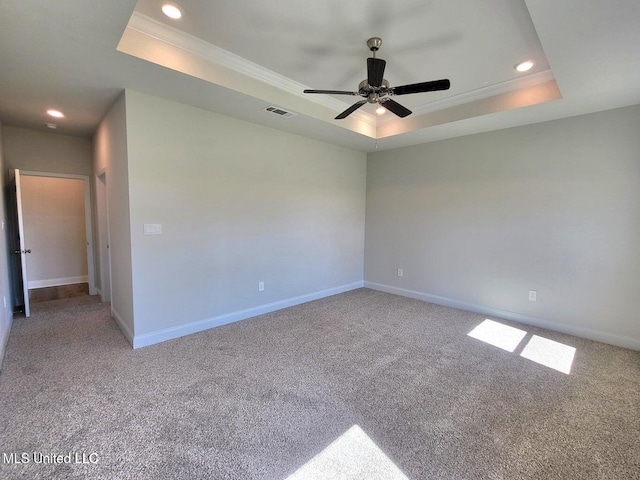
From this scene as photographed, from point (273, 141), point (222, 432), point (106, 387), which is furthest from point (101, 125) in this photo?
point (222, 432)

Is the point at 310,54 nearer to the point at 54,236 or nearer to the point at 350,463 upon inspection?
the point at 350,463

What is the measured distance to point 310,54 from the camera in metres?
2.70

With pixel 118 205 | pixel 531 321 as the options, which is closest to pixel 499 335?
pixel 531 321

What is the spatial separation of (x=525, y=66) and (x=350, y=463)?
3.78 m

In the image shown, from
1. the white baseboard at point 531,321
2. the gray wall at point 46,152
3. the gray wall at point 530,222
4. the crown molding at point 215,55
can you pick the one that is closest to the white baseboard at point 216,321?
the white baseboard at point 531,321

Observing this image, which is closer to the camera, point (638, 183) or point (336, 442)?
point (336, 442)

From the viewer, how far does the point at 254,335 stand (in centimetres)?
340

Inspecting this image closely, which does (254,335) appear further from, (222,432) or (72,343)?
(72,343)

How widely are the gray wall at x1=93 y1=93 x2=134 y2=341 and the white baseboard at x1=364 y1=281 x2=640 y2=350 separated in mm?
4119

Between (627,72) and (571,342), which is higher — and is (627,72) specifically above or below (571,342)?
above

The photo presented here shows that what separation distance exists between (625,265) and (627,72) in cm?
202

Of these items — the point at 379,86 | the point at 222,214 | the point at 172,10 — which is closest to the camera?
the point at 172,10

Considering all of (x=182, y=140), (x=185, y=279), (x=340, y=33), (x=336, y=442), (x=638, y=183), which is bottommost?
(x=336, y=442)

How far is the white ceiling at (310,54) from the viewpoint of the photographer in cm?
189
